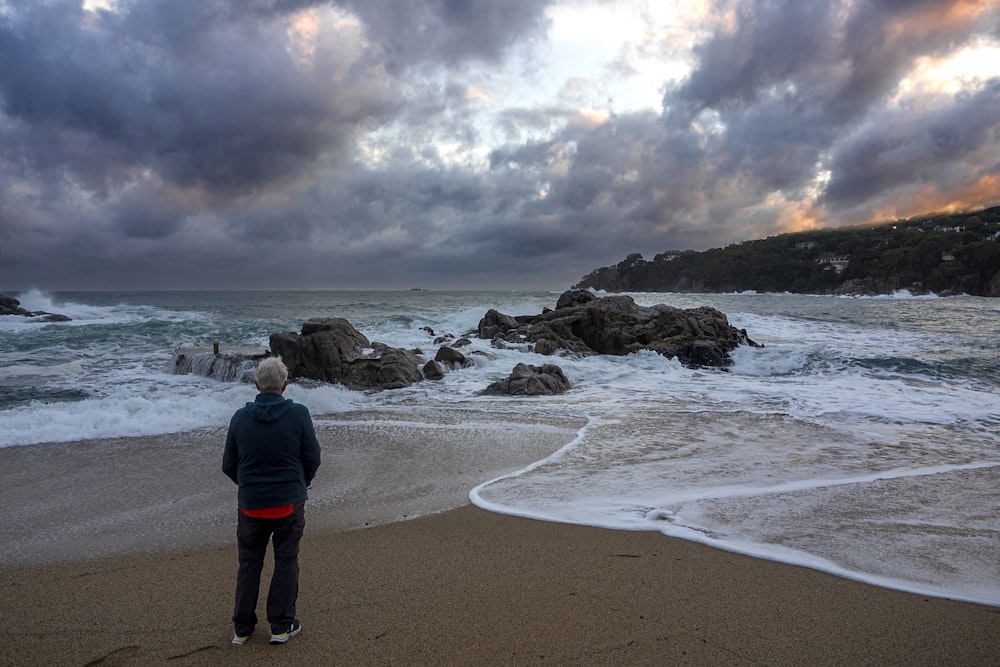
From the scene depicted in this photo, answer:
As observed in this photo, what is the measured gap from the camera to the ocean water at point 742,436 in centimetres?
470

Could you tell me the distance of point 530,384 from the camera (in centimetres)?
1319

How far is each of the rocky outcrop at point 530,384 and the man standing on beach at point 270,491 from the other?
984 centimetres

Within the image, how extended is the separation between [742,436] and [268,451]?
7.63m

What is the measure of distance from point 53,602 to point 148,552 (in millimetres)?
855

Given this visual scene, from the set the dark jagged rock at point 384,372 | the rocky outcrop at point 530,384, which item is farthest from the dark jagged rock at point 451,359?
the rocky outcrop at point 530,384

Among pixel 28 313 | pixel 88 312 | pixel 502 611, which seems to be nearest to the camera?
pixel 502 611

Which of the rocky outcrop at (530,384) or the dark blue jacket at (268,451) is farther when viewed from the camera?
the rocky outcrop at (530,384)

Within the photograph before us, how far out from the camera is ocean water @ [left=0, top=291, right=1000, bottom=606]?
4.70 m

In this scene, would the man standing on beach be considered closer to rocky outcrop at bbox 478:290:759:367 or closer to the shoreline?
the shoreline

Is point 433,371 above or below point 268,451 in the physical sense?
below

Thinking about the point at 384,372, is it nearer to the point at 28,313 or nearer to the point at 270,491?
the point at 270,491

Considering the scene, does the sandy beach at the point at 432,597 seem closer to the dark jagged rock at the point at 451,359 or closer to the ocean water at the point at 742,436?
the ocean water at the point at 742,436

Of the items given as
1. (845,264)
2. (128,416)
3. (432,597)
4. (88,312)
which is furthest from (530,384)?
(845,264)

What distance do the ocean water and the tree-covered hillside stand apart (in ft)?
275
